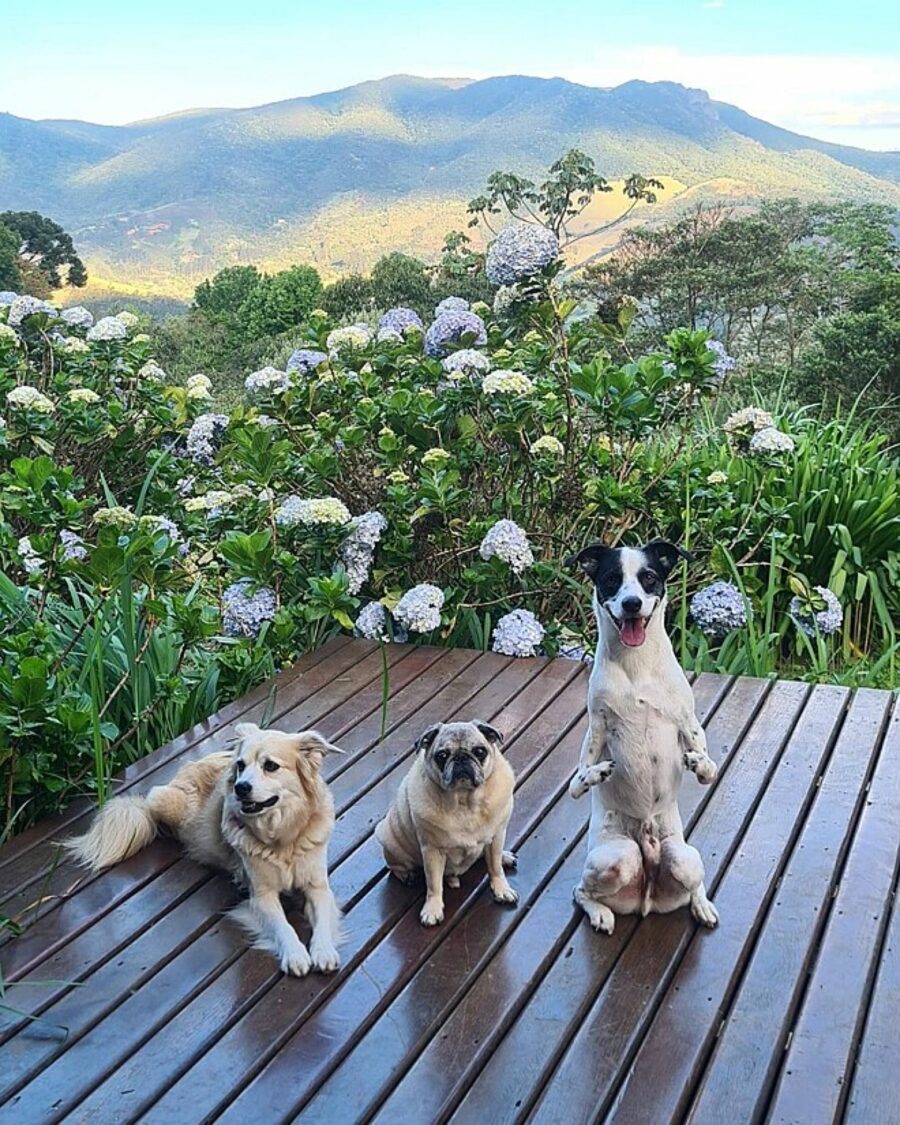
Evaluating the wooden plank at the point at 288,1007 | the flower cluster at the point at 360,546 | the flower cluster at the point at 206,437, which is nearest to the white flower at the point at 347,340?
the flower cluster at the point at 206,437

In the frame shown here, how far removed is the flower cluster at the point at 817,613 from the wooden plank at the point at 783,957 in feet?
3.17

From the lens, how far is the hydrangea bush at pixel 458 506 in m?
3.45

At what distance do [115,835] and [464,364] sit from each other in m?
2.02

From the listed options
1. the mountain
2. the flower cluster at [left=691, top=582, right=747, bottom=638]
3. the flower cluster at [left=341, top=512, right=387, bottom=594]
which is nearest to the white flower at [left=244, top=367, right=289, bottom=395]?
the flower cluster at [left=341, top=512, right=387, bottom=594]

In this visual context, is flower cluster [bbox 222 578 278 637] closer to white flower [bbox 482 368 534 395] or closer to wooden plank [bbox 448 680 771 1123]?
white flower [bbox 482 368 534 395]

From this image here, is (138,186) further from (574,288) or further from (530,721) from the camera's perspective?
(530,721)

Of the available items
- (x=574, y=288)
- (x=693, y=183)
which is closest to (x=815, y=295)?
(x=574, y=288)

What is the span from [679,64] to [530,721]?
1074 cm

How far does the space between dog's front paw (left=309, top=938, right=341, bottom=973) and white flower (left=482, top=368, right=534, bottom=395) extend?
203 cm

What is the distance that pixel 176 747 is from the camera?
2.90m

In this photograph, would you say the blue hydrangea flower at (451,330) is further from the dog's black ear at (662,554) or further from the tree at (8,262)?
the tree at (8,262)

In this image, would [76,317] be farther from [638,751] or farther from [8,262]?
[8,262]

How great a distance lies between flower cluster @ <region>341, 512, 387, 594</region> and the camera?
Result: 362cm

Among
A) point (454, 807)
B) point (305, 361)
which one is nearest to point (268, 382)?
point (305, 361)
